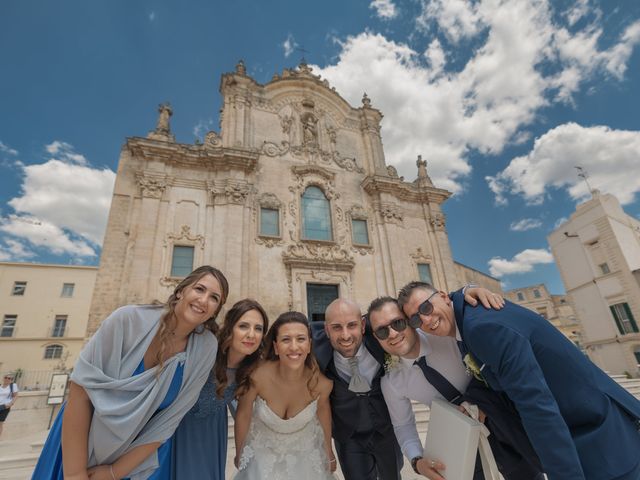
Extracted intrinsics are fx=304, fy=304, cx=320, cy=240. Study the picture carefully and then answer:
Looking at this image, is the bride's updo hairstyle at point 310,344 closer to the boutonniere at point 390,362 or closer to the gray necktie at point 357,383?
the gray necktie at point 357,383

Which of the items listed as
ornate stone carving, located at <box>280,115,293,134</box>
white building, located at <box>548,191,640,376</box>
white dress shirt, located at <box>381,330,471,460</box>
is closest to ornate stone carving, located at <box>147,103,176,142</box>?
ornate stone carving, located at <box>280,115,293,134</box>

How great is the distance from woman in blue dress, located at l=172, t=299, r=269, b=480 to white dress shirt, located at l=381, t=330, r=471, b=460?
4.04ft

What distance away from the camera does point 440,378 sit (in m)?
2.43

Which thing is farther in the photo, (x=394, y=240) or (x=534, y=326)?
(x=394, y=240)

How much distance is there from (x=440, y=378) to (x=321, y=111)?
1729 centimetres

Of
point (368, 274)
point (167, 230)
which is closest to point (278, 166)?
point (167, 230)

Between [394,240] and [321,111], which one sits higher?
[321,111]

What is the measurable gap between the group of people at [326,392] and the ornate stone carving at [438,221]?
47.5 feet

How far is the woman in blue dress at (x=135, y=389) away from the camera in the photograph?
1.90 m

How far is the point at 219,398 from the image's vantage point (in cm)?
251

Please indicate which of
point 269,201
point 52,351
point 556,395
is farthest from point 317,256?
point 52,351

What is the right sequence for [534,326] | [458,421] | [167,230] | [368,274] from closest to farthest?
1. [534,326]
2. [458,421]
3. [167,230]
4. [368,274]

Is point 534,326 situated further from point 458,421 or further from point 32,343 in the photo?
point 32,343

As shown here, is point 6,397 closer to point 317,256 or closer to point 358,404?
point 358,404
